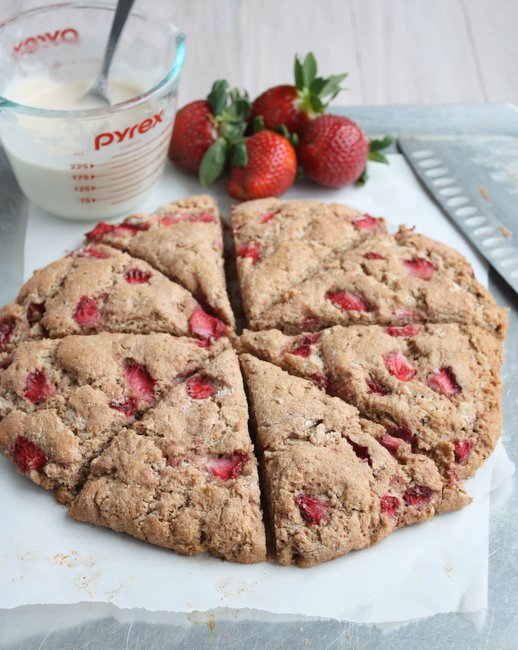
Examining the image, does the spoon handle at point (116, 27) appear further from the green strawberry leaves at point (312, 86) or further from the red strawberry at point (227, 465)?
the red strawberry at point (227, 465)

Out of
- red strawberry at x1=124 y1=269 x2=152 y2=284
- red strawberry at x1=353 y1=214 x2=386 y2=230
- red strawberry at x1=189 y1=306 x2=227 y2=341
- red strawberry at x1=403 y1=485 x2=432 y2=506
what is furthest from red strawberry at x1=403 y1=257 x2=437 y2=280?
red strawberry at x1=124 y1=269 x2=152 y2=284

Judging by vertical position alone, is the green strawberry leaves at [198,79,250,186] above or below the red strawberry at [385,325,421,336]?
above

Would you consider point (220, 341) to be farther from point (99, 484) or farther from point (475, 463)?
point (475, 463)

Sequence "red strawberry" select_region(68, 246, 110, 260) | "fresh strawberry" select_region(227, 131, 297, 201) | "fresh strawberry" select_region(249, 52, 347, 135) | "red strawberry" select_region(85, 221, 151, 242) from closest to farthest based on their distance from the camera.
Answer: "red strawberry" select_region(68, 246, 110, 260) < "red strawberry" select_region(85, 221, 151, 242) < "fresh strawberry" select_region(227, 131, 297, 201) < "fresh strawberry" select_region(249, 52, 347, 135)

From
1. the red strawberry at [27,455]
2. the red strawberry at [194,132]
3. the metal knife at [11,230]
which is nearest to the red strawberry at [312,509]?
the red strawberry at [27,455]

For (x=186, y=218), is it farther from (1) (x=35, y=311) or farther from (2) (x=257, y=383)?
(2) (x=257, y=383)

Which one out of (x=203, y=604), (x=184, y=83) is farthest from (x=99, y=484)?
(x=184, y=83)

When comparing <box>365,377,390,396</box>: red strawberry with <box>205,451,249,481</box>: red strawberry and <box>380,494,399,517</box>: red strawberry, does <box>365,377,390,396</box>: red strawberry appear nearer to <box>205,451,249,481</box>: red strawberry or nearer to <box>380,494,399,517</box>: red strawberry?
<box>380,494,399,517</box>: red strawberry
